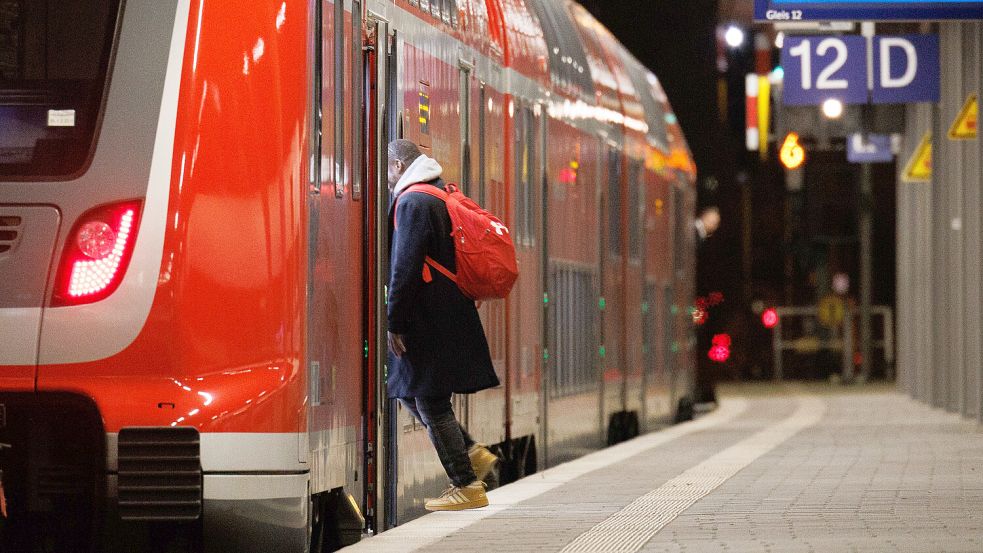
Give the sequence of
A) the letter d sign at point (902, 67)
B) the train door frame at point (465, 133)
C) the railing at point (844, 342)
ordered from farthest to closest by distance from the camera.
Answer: the railing at point (844, 342) < the letter d sign at point (902, 67) < the train door frame at point (465, 133)

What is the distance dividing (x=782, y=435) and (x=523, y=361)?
5.70m

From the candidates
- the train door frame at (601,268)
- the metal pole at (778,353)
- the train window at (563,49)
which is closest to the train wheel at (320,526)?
the train window at (563,49)

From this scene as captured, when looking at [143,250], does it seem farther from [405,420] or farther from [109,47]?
[405,420]

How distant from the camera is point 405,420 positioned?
9414 millimetres

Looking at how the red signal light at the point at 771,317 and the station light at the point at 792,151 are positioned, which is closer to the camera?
the station light at the point at 792,151

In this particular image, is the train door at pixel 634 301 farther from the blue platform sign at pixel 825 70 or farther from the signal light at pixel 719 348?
the signal light at pixel 719 348

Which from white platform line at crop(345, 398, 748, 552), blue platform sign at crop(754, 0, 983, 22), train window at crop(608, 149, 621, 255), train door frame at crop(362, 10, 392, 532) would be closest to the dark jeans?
white platform line at crop(345, 398, 748, 552)

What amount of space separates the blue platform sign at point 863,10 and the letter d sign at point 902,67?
573 centimetres

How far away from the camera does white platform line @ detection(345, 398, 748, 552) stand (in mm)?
8258

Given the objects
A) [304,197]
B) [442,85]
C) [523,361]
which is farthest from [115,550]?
[523,361]

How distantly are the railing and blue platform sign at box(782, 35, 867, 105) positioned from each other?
2291 centimetres

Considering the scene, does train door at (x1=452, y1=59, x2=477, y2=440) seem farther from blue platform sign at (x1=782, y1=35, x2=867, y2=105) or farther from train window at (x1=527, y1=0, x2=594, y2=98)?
blue platform sign at (x1=782, y1=35, x2=867, y2=105)

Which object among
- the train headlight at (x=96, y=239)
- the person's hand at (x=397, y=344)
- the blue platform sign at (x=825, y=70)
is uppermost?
the blue platform sign at (x=825, y=70)

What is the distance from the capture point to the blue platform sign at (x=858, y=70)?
64.2 ft
